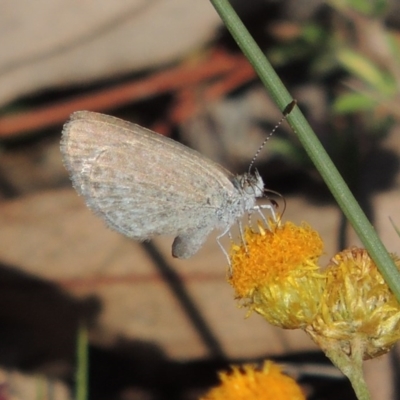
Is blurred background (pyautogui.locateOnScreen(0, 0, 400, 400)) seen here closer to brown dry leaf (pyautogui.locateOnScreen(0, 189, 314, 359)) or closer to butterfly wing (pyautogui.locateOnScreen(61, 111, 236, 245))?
brown dry leaf (pyautogui.locateOnScreen(0, 189, 314, 359))

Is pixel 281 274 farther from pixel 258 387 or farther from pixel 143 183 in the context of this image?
pixel 143 183

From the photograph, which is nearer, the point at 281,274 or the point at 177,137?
the point at 281,274

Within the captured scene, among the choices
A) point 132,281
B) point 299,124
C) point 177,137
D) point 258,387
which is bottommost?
point 258,387

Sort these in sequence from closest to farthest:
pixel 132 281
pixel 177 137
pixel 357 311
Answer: pixel 357 311 → pixel 132 281 → pixel 177 137

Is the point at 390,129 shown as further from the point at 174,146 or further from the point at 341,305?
the point at 341,305

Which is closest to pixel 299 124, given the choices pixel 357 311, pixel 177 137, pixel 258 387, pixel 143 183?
pixel 357 311

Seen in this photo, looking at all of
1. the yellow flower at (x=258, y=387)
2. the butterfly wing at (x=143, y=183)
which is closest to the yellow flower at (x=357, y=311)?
the yellow flower at (x=258, y=387)

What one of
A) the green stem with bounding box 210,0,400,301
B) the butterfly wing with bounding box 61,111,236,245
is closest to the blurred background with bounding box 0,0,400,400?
the butterfly wing with bounding box 61,111,236,245
